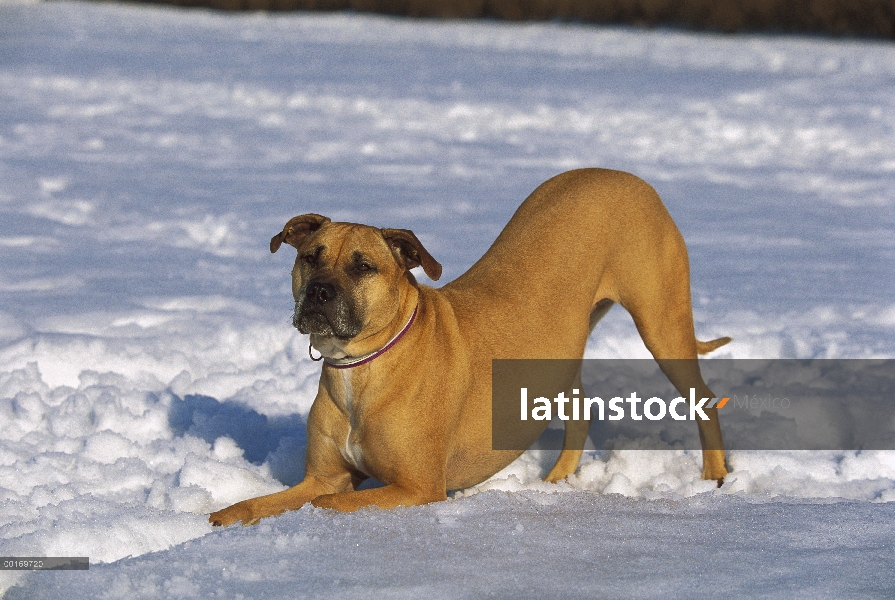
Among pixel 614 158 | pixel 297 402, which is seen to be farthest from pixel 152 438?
pixel 614 158

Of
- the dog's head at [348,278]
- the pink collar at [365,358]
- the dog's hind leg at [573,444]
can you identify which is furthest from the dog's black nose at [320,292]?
the dog's hind leg at [573,444]

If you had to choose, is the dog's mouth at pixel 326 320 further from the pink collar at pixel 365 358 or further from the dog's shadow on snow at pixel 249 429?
the dog's shadow on snow at pixel 249 429

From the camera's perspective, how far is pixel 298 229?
14.5 ft

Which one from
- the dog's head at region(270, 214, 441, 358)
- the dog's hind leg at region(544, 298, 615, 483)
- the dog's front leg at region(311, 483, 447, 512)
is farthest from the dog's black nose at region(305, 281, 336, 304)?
the dog's hind leg at region(544, 298, 615, 483)

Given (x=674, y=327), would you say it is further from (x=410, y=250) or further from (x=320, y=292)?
(x=320, y=292)

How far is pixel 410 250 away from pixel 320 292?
49cm

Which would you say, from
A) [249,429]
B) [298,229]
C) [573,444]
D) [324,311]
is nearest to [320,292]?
[324,311]

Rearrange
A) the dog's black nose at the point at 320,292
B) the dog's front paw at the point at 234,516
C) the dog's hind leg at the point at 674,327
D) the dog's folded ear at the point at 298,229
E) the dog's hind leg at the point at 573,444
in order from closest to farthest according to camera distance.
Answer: the dog's black nose at the point at 320,292
the dog's front paw at the point at 234,516
the dog's folded ear at the point at 298,229
the dog's hind leg at the point at 674,327
the dog's hind leg at the point at 573,444

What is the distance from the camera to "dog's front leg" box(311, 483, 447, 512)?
4.09 m

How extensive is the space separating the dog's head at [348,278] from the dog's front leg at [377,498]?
518mm

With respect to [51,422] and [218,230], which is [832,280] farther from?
[51,422]

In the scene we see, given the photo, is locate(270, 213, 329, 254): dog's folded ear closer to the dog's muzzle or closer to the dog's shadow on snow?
the dog's muzzle

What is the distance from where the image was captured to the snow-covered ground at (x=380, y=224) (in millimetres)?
3668

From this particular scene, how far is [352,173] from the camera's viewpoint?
486 inches
